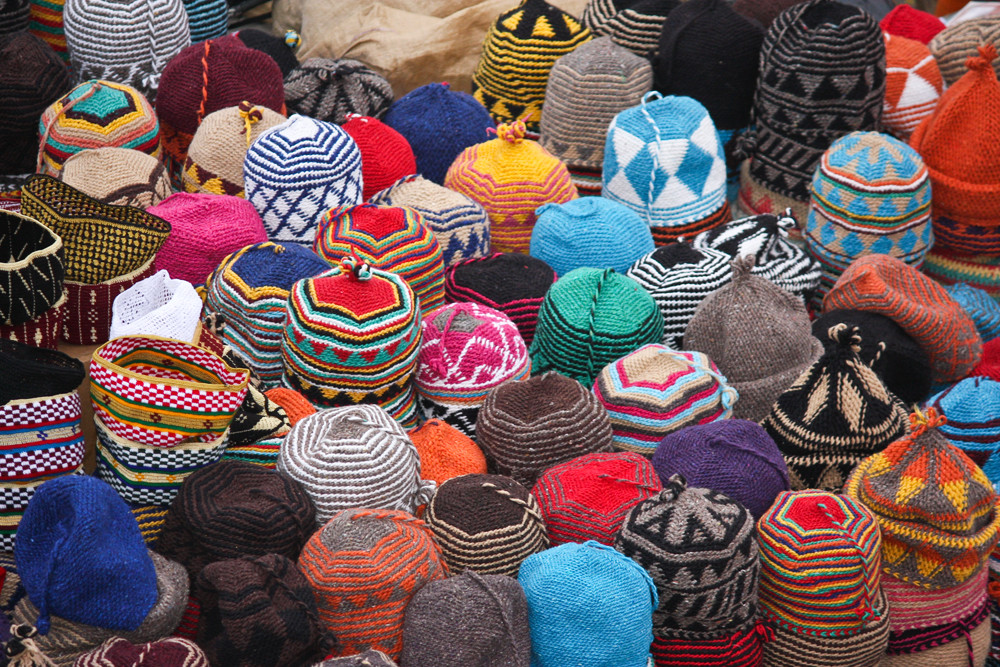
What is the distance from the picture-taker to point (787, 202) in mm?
3494

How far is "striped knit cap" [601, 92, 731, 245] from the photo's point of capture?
3.16 metres

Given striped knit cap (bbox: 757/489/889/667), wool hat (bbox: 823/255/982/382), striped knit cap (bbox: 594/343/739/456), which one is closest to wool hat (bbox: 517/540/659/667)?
striped knit cap (bbox: 757/489/889/667)

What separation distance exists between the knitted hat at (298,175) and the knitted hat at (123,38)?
0.69 meters

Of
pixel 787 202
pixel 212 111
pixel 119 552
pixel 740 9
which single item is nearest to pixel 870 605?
pixel 119 552

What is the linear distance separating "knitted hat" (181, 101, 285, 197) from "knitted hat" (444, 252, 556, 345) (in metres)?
0.70

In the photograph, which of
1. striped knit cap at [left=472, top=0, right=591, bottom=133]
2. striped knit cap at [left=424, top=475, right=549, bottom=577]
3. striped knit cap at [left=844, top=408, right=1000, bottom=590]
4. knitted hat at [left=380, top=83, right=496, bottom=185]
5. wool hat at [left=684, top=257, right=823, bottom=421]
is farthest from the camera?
striped knit cap at [left=472, top=0, right=591, bottom=133]

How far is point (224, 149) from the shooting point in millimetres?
2912

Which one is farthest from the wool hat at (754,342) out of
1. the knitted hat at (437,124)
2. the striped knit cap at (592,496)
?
the knitted hat at (437,124)

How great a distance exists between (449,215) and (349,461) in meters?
1.05

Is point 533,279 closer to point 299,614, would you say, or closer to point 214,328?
point 214,328

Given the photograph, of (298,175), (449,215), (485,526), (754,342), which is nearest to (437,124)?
(449,215)

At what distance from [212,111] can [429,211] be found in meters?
0.80

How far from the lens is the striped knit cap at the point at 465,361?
243cm

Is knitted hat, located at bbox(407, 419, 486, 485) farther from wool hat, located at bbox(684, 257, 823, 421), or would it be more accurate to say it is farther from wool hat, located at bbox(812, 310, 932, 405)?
wool hat, located at bbox(812, 310, 932, 405)
